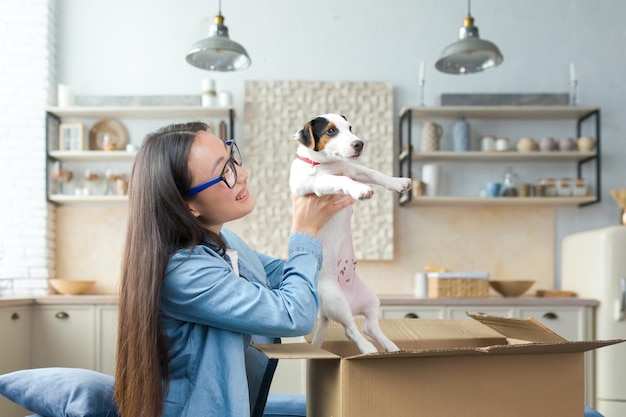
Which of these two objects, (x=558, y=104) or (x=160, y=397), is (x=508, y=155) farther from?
(x=160, y=397)

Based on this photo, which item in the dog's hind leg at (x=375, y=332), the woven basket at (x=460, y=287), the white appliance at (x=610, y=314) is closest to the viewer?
the dog's hind leg at (x=375, y=332)

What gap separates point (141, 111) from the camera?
4262 mm

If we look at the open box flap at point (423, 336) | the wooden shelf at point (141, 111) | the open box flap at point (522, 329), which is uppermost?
the wooden shelf at point (141, 111)

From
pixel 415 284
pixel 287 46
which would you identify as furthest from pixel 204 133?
pixel 287 46

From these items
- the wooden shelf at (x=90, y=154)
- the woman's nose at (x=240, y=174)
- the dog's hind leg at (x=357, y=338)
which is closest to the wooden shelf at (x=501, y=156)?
the wooden shelf at (x=90, y=154)

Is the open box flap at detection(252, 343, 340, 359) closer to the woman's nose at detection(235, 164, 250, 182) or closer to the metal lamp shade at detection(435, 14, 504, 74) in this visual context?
the woman's nose at detection(235, 164, 250, 182)

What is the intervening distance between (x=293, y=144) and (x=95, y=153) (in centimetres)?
134

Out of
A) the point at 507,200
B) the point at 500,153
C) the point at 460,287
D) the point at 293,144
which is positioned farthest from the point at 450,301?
the point at 293,144

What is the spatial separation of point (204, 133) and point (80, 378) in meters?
0.62

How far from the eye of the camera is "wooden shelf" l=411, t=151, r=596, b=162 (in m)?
4.16

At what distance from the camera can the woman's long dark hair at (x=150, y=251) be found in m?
1.19

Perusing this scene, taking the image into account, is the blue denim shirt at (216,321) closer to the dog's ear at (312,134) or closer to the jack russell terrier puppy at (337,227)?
the jack russell terrier puppy at (337,227)

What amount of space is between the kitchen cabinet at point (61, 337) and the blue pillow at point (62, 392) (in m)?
2.44

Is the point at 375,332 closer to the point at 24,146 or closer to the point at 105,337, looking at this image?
the point at 105,337
